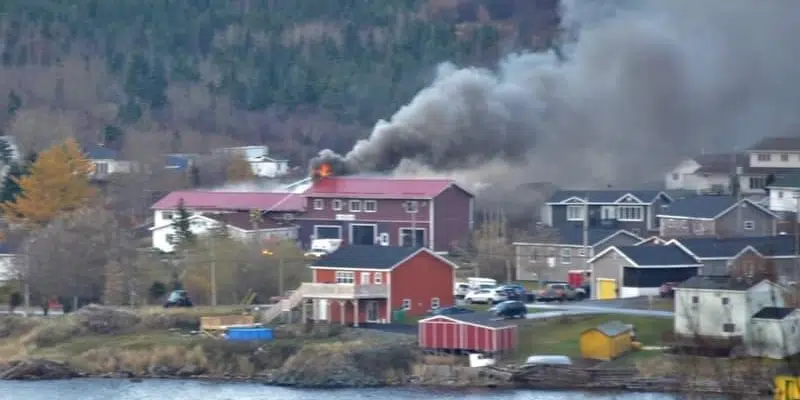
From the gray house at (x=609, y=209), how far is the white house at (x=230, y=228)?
5286 millimetres

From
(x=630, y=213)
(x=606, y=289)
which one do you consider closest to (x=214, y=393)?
(x=606, y=289)

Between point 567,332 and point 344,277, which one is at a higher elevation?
point 344,277

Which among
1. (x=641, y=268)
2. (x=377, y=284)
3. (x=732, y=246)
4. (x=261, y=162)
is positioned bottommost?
(x=377, y=284)

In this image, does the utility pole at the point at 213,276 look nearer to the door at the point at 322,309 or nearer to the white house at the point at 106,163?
the door at the point at 322,309

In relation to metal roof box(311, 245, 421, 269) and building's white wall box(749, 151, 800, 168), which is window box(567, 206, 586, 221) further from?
metal roof box(311, 245, 421, 269)

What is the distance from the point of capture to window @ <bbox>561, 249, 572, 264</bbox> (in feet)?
117

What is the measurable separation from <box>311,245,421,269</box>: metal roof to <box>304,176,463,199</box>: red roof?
601 cm

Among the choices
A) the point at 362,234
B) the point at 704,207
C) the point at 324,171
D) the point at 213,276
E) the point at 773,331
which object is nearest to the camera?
the point at 773,331

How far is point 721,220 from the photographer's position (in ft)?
123

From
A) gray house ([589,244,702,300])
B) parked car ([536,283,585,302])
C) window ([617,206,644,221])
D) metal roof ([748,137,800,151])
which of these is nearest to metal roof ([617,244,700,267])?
gray house ([589,244,702,300])

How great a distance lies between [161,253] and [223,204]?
281cm

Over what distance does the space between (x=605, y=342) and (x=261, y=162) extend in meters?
25.9

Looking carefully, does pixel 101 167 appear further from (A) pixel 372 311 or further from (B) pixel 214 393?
(B) pixel 214 393

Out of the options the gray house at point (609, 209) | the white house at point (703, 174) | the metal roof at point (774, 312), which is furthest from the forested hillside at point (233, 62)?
the metal roof at point (774, 312)
